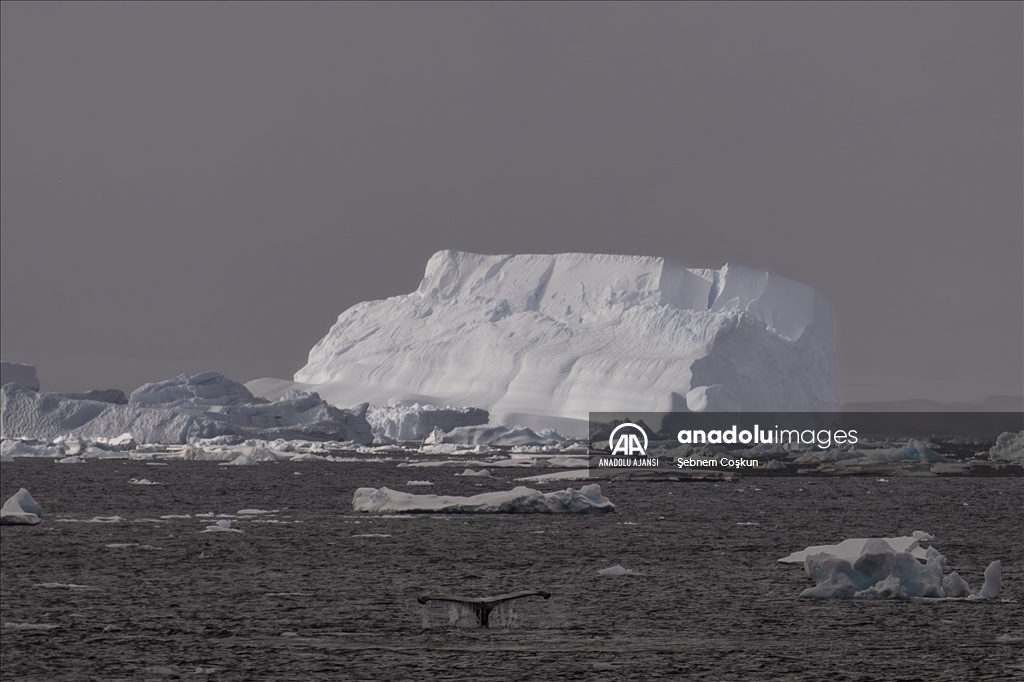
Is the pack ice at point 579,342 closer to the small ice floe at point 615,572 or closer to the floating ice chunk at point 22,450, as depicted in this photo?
the floating ice chunk at point 22,450

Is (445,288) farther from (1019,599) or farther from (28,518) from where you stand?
(1019,599)

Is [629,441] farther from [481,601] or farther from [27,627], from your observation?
[27,627]

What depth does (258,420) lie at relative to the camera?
51000 millimetres

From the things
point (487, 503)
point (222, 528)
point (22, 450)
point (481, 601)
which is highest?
point (22, 450)

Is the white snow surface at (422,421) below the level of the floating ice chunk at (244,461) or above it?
above

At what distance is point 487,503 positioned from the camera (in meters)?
20.4

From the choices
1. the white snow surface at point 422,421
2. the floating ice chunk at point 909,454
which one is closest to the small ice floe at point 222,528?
the floating ice chunk at point 909,454

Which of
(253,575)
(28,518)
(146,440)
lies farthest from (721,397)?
(253,575)

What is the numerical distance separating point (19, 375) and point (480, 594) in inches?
1651

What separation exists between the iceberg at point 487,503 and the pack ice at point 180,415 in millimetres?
27847

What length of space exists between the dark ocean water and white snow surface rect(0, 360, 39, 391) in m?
28.4

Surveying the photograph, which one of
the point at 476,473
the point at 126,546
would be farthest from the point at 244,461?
the point at 126,546

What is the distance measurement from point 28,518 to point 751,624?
1211 centimetres

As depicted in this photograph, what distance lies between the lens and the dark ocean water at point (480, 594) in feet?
26.6
